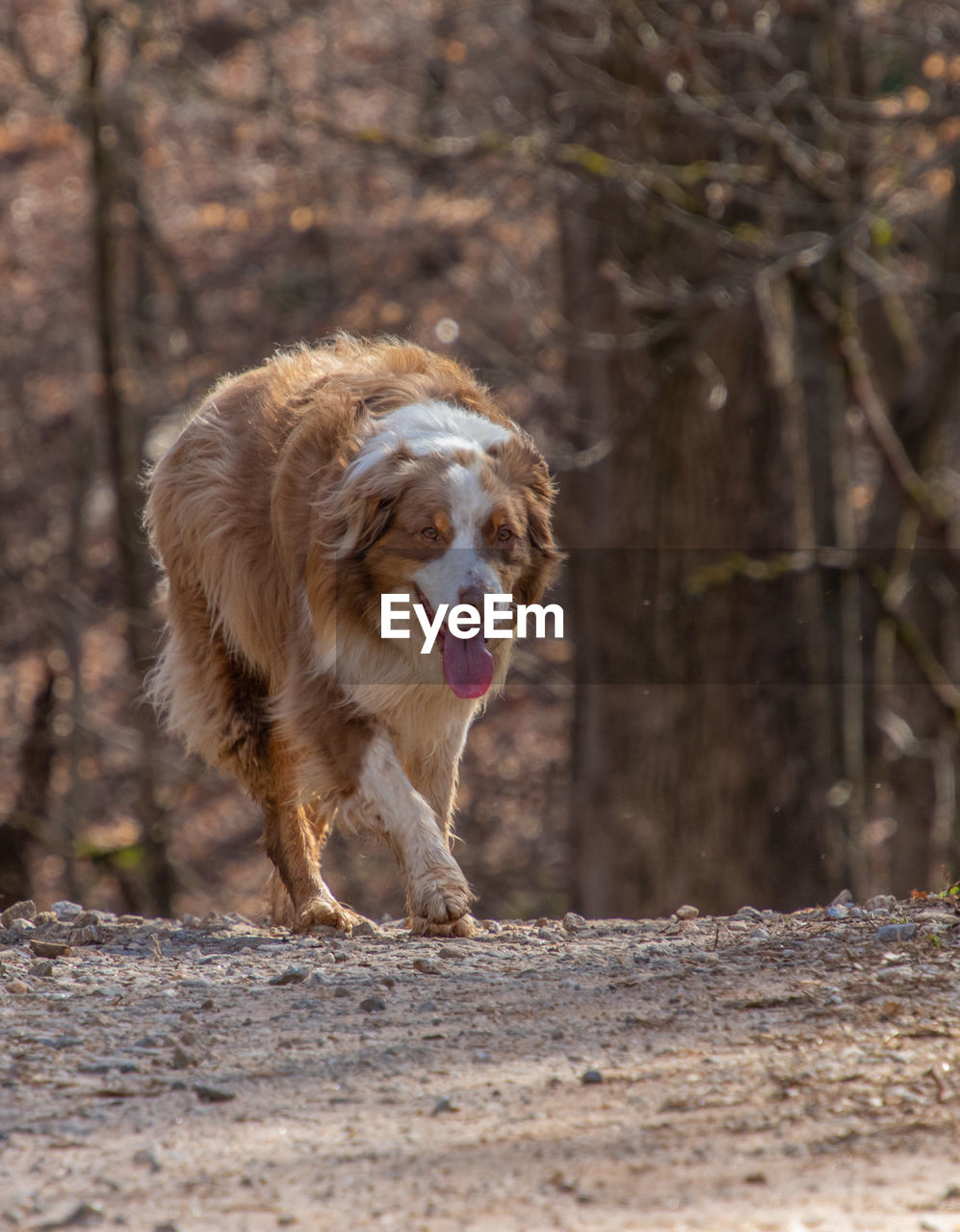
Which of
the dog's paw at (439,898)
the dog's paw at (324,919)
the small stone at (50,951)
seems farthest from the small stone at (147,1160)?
the dog's paw at (324,919)

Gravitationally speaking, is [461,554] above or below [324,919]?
above

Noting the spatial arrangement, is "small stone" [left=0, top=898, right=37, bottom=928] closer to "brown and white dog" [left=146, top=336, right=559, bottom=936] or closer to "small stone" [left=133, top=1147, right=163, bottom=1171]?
"brown and white dog" [left=146, top=336, right=559, bottom=936]

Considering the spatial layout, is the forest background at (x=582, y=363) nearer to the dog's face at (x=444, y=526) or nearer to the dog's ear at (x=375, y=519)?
the dog's face at (x=444, y=526)

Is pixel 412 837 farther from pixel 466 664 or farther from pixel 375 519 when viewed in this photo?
pixel 375 519

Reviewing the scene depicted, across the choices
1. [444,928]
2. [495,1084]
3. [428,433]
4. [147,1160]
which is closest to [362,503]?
[428,433]

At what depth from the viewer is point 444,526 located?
608cm

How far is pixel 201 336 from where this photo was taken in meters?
17.8

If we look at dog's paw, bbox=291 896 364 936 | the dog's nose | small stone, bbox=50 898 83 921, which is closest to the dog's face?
the dog's nose

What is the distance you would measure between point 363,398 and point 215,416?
82 centimetres

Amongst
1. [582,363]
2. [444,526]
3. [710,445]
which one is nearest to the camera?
[444,526]

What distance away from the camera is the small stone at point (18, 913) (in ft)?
21.3

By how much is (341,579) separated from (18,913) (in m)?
1.82

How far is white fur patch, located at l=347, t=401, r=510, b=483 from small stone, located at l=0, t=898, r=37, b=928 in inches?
81.5

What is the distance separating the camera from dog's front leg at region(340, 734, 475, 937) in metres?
5.97
